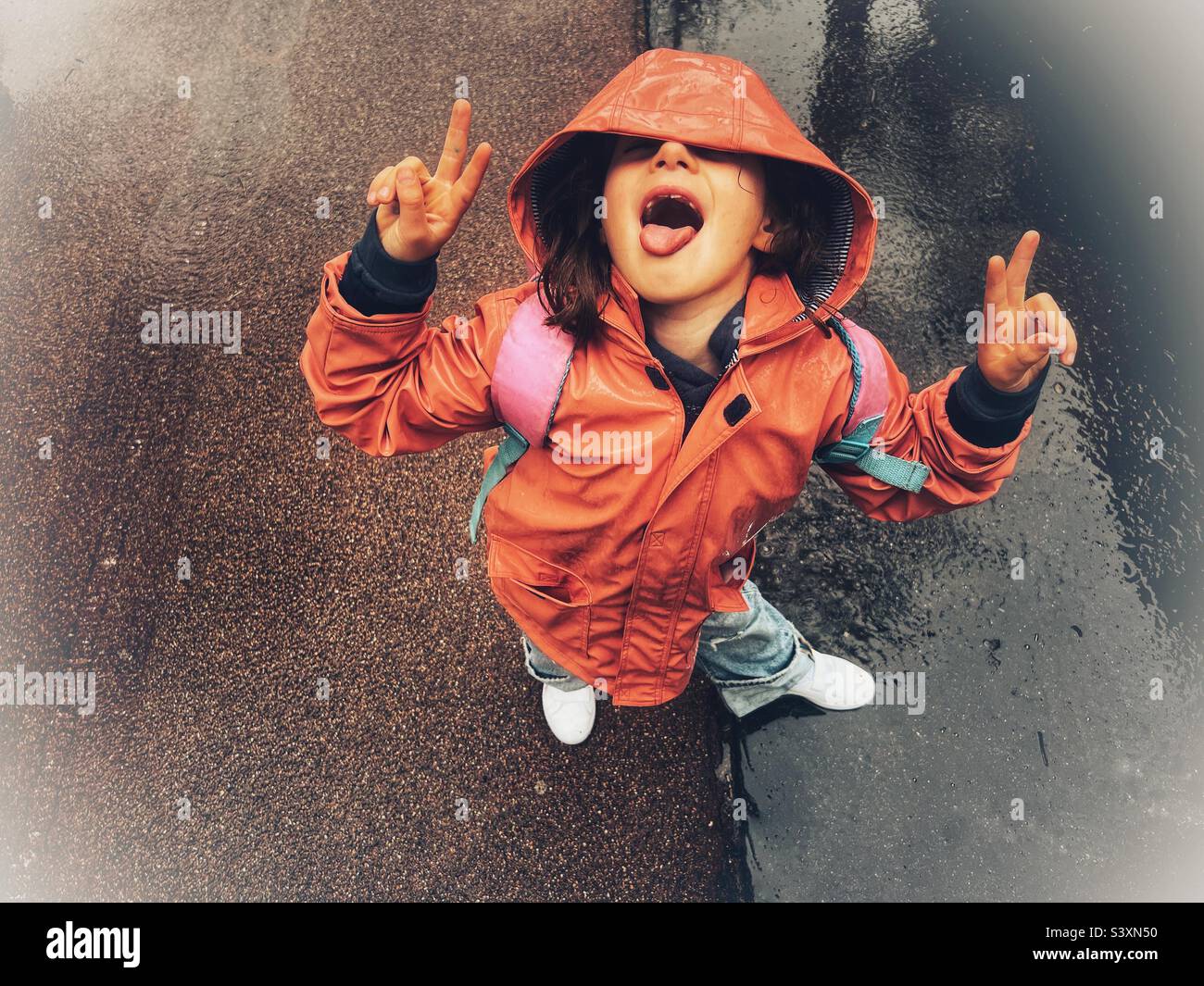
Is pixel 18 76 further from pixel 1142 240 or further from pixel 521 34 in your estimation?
pixel 1142 240

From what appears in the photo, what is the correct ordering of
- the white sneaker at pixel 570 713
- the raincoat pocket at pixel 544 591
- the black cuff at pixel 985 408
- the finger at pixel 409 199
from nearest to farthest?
1. the finger at pixel 409 199
2. the black cuff at pixel 985 408
3. the raincoat pocket at pixel 544 591
4. the white sneaker at pixel 570 713

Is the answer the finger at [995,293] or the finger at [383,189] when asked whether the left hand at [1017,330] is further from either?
the finger at [383,189]

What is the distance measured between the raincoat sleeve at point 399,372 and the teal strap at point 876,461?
2.88 ft

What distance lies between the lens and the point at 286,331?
147 inches

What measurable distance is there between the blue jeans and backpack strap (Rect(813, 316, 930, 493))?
2.18ft

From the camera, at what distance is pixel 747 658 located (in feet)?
9.11

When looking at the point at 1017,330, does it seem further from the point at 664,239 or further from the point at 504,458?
the point at 504,458

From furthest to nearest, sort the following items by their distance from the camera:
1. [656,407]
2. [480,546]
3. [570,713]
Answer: [480,546] → [570,713] → [656,407]

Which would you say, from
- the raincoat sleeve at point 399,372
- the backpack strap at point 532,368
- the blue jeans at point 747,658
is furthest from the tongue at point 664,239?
the blue jeans at point 747,658

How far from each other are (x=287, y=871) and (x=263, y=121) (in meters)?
3.56

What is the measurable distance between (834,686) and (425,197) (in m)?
2.20

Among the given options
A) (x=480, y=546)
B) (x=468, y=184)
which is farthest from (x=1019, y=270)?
(x=480, y=546)

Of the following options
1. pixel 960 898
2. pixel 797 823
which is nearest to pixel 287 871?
pixel 797 823

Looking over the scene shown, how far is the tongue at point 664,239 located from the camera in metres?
1.72
